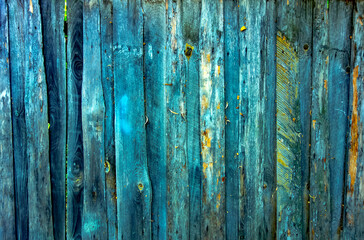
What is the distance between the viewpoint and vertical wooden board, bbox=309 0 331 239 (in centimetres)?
149

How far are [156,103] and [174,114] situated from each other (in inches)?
4.9

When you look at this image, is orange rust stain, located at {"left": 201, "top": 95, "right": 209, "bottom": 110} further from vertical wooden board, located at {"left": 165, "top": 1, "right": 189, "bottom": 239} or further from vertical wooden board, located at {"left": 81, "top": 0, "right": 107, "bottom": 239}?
vertical wooden board, located at {"left": 81, "top": 0, "right": 107, "bottom": 239}

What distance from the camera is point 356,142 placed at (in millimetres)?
1527

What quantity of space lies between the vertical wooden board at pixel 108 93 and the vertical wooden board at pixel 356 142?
1.47 m

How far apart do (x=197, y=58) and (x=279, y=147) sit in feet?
2.44

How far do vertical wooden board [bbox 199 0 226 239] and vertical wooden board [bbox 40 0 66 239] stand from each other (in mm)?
824

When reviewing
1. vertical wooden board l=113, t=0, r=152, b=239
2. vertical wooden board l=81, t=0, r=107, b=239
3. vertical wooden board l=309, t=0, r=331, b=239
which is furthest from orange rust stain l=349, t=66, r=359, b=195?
vertical wooden board l=81, t=0, r=107, b=239

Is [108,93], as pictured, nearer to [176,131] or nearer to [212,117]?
[176,131]

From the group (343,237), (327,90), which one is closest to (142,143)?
(327,90)

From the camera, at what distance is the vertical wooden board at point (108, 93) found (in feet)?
4.65

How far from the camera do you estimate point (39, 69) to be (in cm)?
142

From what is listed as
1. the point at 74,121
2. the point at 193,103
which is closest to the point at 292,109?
the point at 193,103

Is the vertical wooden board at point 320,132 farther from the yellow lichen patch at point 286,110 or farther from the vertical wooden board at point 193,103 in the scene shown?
the vertical wooden board at point 193,103

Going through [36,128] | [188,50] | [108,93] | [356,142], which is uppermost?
[188,50]
